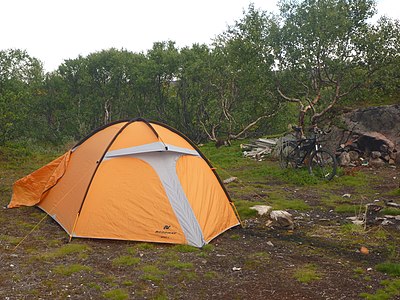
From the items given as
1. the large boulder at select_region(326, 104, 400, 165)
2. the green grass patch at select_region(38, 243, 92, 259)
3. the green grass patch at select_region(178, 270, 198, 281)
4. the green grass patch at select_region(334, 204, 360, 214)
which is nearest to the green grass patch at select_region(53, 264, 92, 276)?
the green grass patch at select_region(38, 243, 92, 259)

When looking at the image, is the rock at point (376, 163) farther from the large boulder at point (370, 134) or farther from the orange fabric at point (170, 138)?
the orange fabric at point (170, 138)

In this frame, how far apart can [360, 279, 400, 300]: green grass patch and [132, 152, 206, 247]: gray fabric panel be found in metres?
2.60

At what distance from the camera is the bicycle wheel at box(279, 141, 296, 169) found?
1269 centimetres

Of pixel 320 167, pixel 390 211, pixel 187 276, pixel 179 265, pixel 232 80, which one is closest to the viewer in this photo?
pixel 187 276

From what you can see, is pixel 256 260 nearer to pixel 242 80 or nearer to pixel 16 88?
pixel 242 80

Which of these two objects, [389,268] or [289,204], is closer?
[389,268]

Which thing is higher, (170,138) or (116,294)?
(170,138)

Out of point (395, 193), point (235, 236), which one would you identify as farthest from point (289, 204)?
point (395, 193)

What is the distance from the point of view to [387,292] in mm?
4492

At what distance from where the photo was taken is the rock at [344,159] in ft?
44.4

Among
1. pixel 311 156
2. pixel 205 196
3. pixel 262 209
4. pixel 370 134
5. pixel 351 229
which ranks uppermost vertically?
pixel 370 134

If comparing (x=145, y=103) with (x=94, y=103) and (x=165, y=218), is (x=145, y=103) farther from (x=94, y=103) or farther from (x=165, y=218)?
(x=165, y=218)

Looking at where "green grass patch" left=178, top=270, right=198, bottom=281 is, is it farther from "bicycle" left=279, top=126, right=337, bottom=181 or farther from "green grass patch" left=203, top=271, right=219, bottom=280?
"bicycle" left=279, top=126, right=337, bottom=181

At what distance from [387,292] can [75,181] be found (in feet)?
18.0
